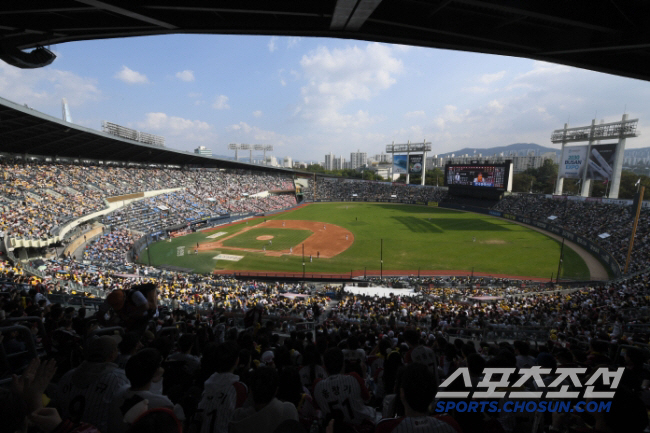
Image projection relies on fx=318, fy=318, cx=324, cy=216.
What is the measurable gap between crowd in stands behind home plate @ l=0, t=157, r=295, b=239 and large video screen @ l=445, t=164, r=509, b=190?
38385mm

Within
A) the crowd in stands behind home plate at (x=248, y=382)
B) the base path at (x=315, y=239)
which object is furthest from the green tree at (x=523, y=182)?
the crowd in stands behind home plate at (x=248, y=382)

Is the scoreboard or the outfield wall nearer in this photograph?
the outfield wall

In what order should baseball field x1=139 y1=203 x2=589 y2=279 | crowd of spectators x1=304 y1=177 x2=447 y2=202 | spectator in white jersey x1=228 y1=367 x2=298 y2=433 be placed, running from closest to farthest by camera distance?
spectator in white jersey x1=228 y1=367 x2=298 y2=433
baseball field x1=139 y1=203 x2=589 y2=279
crowd of spectators x1=304 y1=177 x2=447 y2=202

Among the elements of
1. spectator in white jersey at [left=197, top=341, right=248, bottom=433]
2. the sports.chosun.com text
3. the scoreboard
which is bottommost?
the sports.chosun.com text

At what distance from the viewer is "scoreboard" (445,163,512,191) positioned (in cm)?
5864

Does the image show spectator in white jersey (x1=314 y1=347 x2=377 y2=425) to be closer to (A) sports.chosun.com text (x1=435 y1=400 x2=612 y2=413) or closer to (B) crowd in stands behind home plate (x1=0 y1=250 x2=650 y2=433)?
(B) crowd in stands behind home plate (x1=0 y1=250 x2=650 y2=433)

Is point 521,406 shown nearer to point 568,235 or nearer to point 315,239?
point 315,239

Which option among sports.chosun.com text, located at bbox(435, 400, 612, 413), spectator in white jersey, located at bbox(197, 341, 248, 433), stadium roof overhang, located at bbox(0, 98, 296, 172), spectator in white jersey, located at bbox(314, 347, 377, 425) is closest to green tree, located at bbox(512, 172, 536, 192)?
stadium roof overhang, located at bbox(0, 98, 296, 172)

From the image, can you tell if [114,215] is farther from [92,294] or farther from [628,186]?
[628,186]

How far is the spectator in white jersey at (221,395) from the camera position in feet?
10.2

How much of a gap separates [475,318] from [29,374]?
16.8 metres

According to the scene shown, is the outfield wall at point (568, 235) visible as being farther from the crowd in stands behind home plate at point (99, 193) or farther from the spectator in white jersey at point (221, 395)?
the crowd in stands behind home plate at point (99, 193)

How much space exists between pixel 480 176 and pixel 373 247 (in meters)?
34.9

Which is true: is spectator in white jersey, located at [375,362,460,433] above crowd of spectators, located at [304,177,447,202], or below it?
above
